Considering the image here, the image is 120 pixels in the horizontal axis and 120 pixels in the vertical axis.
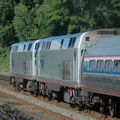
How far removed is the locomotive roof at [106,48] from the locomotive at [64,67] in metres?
0.08

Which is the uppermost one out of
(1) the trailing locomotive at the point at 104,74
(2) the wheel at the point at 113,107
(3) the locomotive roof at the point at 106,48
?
(3) the locomotive roof at the point at 106,48

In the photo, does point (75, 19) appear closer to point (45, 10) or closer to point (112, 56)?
point (45, 10)

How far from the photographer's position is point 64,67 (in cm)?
1750

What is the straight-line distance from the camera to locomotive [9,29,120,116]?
14.9 m

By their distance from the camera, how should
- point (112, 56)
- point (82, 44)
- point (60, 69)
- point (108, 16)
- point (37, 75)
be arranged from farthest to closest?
point (108, 16) < point (37, 75) < point (60, 69) < point (82, 44) < point (112, 56)

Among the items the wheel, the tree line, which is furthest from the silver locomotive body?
the tree line

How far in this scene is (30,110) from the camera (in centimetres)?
1667

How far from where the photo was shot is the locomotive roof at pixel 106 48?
42.1 feet

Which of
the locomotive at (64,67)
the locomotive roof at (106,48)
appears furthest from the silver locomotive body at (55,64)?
the locomotive roof at (106,48)

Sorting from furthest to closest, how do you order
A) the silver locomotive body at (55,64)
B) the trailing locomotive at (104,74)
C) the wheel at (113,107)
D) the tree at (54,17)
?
the tree at (54,17) → the silver locomotive body at (55,64) → the wheel at (113,107) → the trailing locomotive at (104,74)

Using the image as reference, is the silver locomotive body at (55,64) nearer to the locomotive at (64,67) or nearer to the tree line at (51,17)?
the locomotive at (64,67)

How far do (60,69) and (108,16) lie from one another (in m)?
30.2

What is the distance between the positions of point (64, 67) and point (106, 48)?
4.37 metres

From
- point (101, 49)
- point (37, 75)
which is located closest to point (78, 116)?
point (101, 49)
